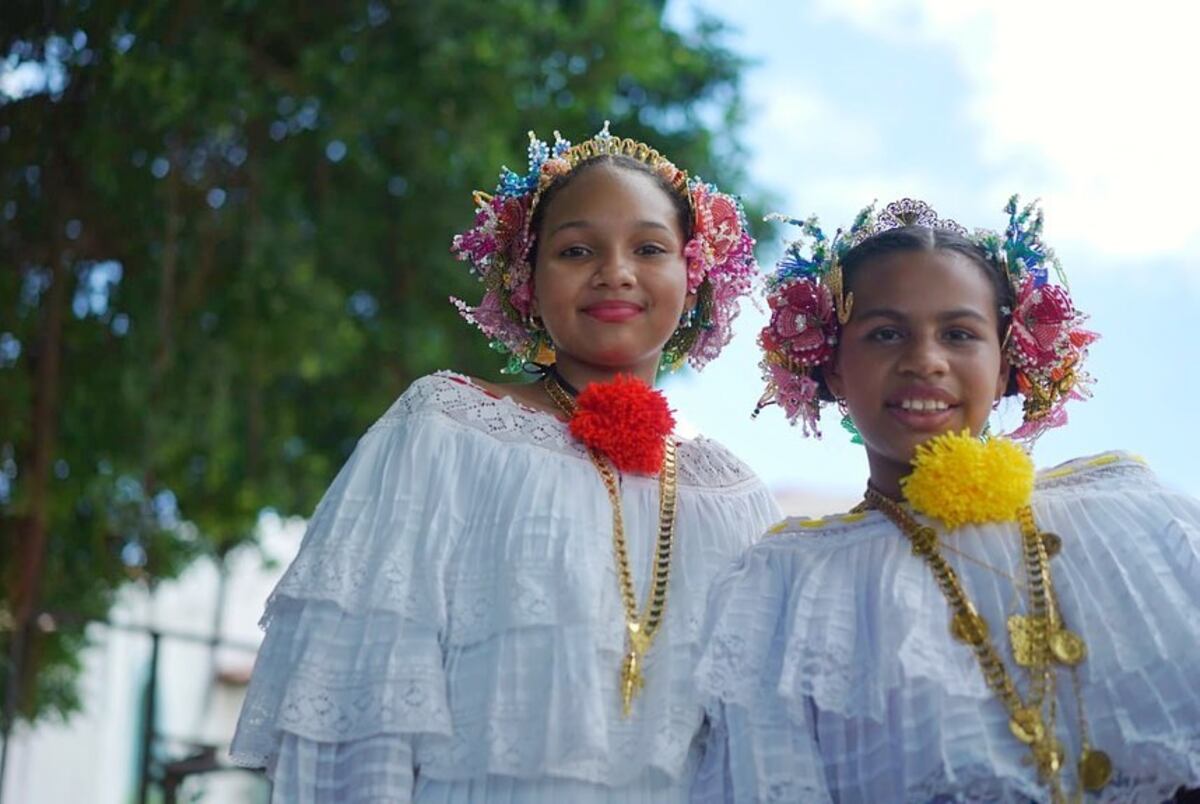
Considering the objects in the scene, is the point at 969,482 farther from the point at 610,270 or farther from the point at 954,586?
the point at 610,270

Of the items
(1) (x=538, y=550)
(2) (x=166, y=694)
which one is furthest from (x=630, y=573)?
(2) (x=166, y=694)

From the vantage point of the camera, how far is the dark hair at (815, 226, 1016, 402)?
2.95 metres

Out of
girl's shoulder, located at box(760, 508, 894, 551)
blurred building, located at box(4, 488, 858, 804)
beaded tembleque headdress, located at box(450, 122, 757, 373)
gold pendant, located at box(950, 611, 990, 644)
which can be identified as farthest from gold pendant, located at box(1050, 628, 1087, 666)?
blurred building, located at box(4, 488, 858, 804)

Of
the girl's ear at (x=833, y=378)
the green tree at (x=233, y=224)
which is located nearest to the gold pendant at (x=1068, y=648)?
the girl's ear at (x=833, y=378)

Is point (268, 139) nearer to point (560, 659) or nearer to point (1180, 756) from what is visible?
point (560, 659)

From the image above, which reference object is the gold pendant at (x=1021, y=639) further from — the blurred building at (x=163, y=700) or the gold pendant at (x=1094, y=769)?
the blurred building at (x=163, y=700)

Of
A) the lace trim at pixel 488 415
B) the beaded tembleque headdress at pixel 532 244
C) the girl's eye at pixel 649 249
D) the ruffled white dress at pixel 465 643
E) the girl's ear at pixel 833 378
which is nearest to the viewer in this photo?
the ruffled white dress at pixel 465 643

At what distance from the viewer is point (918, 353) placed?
2.82 m

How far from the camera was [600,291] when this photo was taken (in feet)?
10.8

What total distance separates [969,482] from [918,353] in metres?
0.26

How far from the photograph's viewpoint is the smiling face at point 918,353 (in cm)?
283

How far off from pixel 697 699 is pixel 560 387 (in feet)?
2.75

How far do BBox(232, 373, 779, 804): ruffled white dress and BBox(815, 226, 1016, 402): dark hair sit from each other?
660mm

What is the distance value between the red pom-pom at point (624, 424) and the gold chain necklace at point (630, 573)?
36 mm
